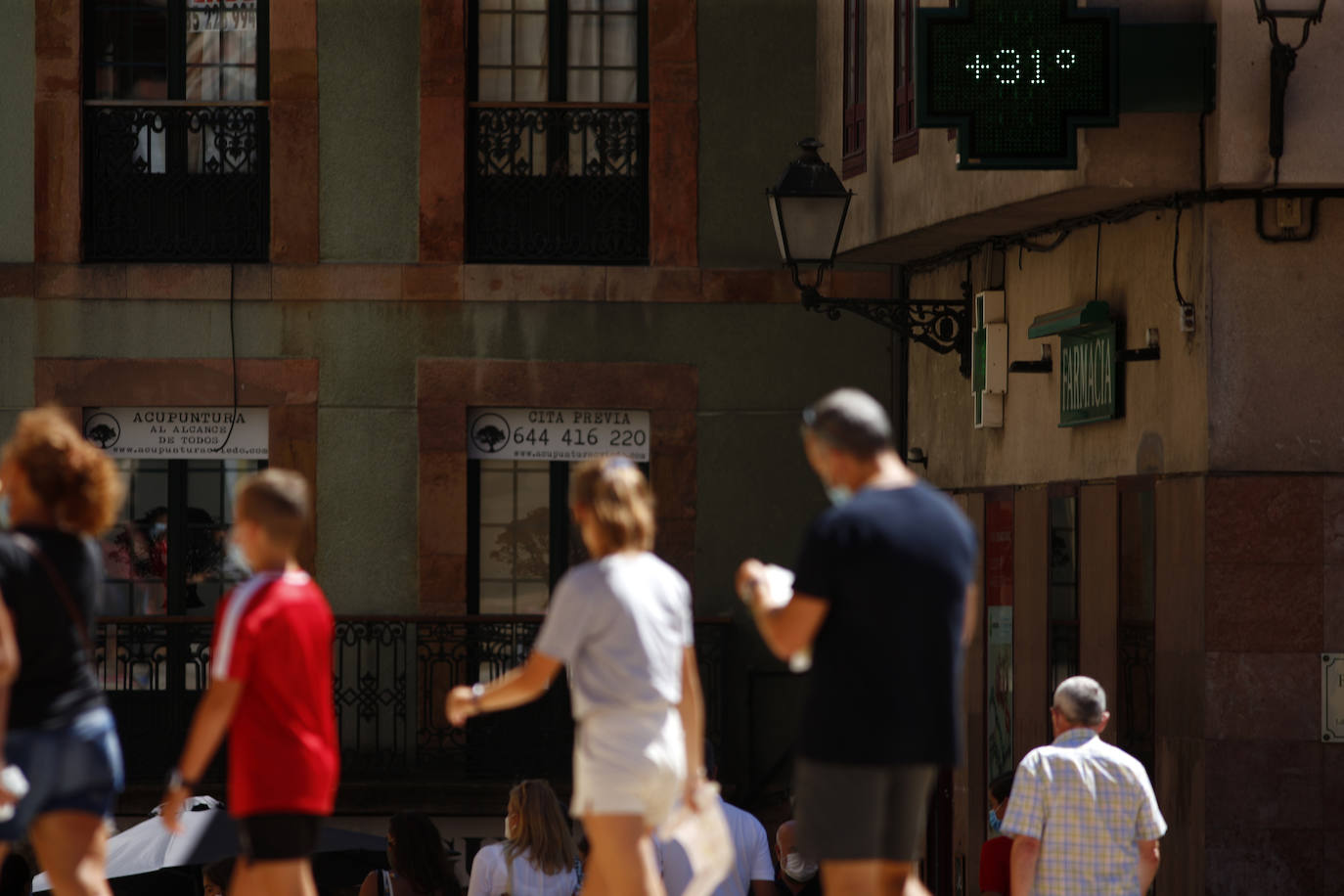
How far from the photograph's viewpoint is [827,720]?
20.4 feet

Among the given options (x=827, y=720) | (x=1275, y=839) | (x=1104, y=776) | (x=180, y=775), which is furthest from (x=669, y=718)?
(x=1275, y=839)

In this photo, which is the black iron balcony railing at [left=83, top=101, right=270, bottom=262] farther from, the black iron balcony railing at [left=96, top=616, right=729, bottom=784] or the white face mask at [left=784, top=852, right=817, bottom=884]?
the white face mask at [left=784, top=852, right=817, bottom=884]

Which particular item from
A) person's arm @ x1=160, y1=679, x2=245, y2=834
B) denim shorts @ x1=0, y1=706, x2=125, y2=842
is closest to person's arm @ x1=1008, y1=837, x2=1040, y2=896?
person's arm @ x1=160, y1=679, x2=245, y2=834

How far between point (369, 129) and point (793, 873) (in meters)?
8.79

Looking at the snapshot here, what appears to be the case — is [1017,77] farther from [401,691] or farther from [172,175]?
[172,175]

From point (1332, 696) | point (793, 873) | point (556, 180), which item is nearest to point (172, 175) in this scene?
point (556, 180)

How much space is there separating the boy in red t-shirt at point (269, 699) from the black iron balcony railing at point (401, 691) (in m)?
10.9

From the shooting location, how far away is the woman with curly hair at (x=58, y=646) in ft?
21.3

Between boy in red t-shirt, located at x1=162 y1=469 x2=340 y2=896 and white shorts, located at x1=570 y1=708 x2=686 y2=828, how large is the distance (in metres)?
0.78

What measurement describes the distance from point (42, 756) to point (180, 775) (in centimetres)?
39

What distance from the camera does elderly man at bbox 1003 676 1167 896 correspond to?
905 centimetres

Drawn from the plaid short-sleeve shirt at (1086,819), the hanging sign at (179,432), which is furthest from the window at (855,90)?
the plaid short-sleeve shirt at (1086,819)

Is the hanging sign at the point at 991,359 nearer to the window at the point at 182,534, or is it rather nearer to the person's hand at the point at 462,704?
the window at the point at 182,534

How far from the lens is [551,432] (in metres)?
18.2
